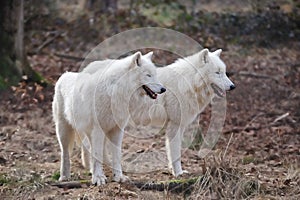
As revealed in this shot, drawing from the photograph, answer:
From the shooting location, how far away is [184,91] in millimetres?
6887

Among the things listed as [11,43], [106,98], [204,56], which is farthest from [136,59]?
[11,43]

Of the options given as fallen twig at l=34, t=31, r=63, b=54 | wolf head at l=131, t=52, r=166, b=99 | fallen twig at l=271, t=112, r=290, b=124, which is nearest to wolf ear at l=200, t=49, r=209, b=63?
wolf head at l=131, t=52, r=166, b=99

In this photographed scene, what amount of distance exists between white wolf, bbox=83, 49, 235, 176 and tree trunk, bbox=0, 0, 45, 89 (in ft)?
11.9

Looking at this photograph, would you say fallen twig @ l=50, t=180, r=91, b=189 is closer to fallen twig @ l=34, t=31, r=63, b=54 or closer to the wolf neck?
the wolf neck

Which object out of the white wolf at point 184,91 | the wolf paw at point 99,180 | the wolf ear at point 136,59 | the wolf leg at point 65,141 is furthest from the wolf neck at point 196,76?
the wolf paw at point 99,180

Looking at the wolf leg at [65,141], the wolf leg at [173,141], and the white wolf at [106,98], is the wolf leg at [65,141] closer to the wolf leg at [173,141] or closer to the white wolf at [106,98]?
the white wolf at [106,98]

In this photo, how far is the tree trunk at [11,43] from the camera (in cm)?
944

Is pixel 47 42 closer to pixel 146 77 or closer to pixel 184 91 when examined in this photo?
pixel 184 91

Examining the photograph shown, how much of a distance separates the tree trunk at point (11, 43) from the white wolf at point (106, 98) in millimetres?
4000

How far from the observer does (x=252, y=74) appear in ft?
39.0

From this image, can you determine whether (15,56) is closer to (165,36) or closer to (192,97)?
(192,97)

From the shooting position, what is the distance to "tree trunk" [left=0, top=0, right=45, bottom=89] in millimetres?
9438

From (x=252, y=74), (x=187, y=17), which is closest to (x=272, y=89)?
(x=252, y=74)

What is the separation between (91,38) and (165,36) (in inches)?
75.0
